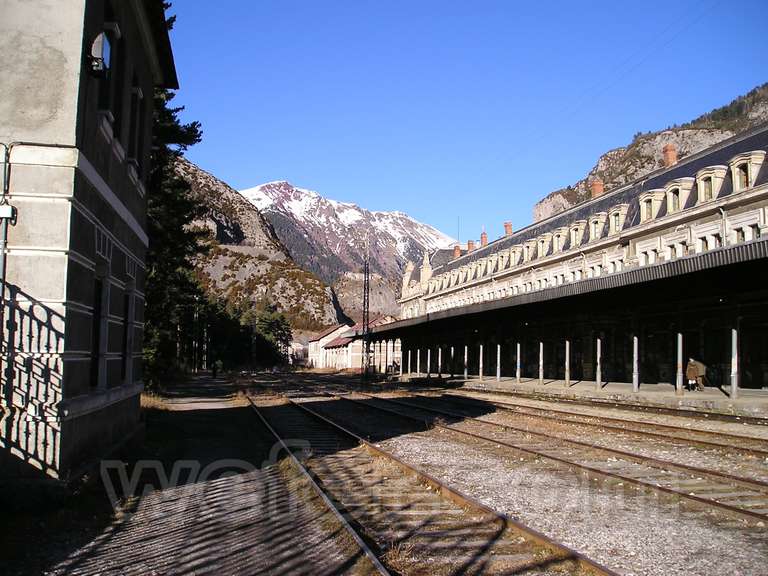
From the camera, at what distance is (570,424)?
16828mm

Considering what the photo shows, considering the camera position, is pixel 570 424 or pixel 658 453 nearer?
pixel 658 453

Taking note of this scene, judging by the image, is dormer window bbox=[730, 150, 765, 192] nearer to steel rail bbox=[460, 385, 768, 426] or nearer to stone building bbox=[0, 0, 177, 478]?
steel rail bbox=[460, 385, 768, 426]

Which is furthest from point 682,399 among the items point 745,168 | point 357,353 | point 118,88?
point 357,353

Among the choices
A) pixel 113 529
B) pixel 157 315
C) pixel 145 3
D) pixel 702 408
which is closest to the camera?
pixel 113 529

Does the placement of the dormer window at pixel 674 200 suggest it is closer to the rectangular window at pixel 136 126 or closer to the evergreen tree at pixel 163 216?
the evergreen tree at pixel 163 216

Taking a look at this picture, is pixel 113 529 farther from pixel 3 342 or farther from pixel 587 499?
pixel 587 499

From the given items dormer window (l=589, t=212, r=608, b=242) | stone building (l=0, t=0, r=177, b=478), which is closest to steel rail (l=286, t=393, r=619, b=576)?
stone building (l=0, t=0, r=177, b=478)

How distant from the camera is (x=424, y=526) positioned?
689cm

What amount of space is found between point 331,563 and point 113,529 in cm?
268

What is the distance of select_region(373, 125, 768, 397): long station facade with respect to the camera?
21812 millimetres

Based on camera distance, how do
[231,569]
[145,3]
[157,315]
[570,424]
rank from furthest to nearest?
1. [157,315]
2. [570,424]
3. [145,3]
4. [231,569]

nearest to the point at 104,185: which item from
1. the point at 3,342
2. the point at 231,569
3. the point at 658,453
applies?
the point at 3,342

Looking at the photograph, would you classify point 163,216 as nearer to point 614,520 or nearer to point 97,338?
point 97,338

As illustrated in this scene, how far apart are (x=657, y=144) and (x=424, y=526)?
149m
